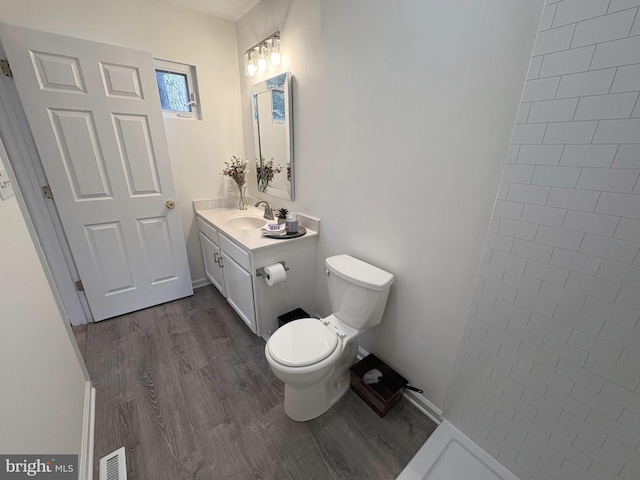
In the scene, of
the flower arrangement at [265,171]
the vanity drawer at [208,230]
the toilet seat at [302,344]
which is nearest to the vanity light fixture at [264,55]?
the flower arrangement at [265,171]

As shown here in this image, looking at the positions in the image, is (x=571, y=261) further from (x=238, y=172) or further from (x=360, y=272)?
(x=238, y=172)

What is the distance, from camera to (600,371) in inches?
34.0

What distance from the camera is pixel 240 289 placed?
1.91 metres

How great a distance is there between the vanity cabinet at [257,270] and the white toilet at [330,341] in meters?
0.40

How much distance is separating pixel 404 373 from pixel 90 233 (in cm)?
244

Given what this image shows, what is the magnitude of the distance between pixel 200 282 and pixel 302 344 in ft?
5.99

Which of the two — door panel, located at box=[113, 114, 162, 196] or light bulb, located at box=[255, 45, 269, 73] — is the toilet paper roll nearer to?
door panel, located at box=[113, 114, 162, 196]

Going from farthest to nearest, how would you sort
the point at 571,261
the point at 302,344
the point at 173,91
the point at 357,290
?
1. the point at 173,91
2. the point at 357,290
3. the point at 302,344
4. the point at 571,261

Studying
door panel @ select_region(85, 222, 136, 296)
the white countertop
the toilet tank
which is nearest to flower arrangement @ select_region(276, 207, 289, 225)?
the white countertop

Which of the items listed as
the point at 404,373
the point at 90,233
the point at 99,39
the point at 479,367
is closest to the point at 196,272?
the point at 90,233

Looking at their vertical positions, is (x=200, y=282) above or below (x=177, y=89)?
below

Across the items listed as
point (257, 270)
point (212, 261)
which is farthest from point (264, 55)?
point (212, 261)

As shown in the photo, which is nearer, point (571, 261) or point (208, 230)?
point (571, 261)

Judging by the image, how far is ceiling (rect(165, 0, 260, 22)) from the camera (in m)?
1.93
